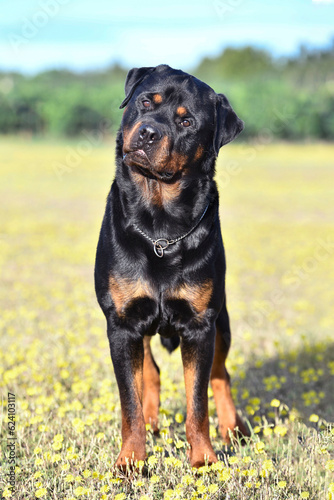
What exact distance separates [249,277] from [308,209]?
8.26 metres

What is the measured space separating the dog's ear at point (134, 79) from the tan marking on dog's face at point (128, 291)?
1.07m

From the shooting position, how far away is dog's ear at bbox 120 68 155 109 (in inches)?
133

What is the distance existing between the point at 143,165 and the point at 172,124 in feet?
1.02

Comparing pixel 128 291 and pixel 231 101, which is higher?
pixel 231 101

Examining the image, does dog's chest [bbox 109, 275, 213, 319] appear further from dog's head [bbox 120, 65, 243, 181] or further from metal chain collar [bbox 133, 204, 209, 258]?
dog's head [bbox 120, 65, 243, 181]

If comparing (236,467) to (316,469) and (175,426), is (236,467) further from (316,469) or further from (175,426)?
(175,426)

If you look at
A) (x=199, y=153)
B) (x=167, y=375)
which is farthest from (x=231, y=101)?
(x=199, y=153)

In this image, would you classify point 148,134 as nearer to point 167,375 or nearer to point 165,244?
point 165,244

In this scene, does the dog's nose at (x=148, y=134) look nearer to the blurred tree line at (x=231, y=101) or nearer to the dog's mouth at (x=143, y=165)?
the dog's mouth at (x=143, y=165)

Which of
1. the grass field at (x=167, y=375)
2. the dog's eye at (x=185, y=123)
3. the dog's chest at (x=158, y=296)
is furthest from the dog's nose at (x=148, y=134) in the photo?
the grass field at (x=167, y=375)

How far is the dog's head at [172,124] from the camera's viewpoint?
2.94m

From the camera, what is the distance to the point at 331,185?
69.5 ft

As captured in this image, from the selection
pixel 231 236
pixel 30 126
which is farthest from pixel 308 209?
pixel 30 126

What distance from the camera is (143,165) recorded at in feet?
9.70
